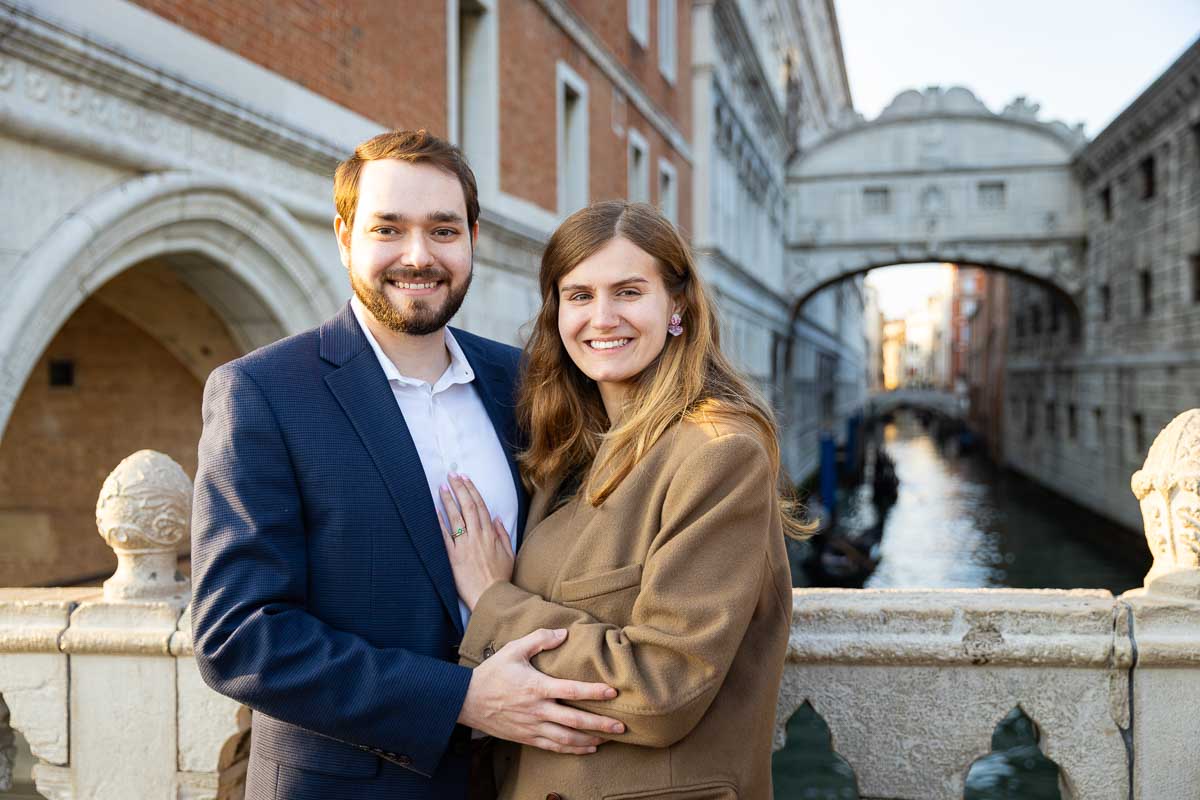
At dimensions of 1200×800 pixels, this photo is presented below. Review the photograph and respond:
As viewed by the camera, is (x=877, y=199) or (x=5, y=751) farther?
(x=877, y=199)

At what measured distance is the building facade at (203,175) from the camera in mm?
3822

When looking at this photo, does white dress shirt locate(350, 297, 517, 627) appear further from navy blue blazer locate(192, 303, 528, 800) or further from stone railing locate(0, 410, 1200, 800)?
stone railing locate(0, 410, 1200, 800)

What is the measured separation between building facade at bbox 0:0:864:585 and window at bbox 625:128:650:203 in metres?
0.24

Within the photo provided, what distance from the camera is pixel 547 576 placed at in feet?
5.29

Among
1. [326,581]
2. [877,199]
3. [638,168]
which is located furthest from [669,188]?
Result: [326,581]

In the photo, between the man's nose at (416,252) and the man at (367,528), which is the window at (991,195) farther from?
the man's nose at (416,252)

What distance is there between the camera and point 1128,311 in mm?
16312

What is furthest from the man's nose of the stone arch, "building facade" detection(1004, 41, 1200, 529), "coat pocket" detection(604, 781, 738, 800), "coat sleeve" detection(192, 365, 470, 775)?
"building facade" detection(1004, 41, 1200, 529)

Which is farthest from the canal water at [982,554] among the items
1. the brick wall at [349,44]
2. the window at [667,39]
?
the window at [667,39]

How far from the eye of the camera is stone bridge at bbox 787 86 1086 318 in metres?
20.2

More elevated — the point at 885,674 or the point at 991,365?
the point at 991,365

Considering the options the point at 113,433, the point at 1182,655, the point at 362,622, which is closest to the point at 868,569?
the point at 113,433

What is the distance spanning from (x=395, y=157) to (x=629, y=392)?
593mm

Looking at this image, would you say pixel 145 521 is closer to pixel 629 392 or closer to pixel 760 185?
pixel 629 392
